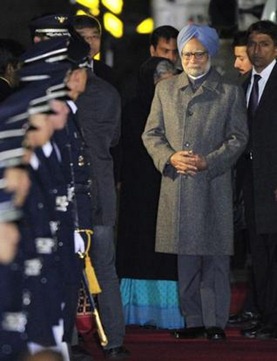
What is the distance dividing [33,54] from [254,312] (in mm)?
4768

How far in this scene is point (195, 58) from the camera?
1121 centimetres

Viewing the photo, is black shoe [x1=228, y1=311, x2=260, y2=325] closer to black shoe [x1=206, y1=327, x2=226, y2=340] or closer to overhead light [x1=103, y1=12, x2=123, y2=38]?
black shoe [x1=206, y1=327, x2=226, y2=340]

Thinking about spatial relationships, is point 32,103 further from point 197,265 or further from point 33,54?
point 197,265

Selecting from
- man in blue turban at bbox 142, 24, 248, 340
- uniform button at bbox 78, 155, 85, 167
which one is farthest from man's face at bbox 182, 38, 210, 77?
uniform button at bbox 78, 155, 85, 167

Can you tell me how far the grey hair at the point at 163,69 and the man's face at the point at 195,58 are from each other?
0.64m

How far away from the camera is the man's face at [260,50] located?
11781 millimetres

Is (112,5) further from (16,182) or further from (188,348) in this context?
(16,182)

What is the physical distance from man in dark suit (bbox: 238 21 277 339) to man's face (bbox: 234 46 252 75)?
91cm

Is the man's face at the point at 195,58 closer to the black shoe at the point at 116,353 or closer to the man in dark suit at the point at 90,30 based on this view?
the man in dark suit at the point at 90,30

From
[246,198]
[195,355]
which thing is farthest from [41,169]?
[246,198]

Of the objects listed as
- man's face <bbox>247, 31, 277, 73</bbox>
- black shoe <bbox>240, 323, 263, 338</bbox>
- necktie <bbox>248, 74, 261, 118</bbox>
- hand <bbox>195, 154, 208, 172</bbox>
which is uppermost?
man's face <bbox>247, 31, 277, 73</bbox>

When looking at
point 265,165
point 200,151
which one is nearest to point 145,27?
point 265,165

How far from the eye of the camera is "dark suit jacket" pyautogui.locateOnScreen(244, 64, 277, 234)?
11.4 meters

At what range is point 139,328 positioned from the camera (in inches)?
471
